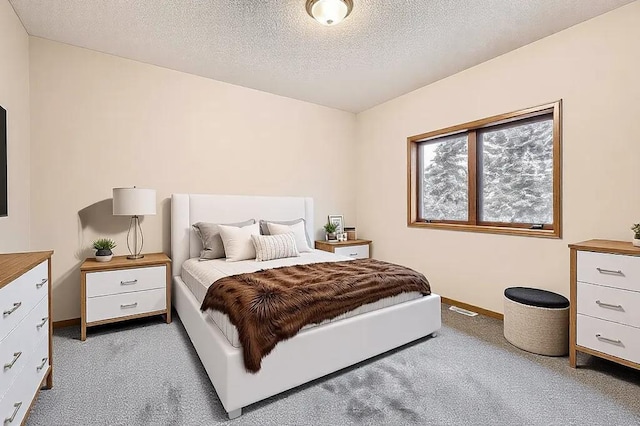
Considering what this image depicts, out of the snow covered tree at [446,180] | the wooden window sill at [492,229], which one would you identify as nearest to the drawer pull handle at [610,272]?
the wooden window sill at [492,229]

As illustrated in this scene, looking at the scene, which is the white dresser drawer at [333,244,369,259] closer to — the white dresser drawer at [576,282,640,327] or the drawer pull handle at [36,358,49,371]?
the white dresser drawer at [576,282,640,327]

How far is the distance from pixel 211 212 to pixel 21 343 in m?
2.14

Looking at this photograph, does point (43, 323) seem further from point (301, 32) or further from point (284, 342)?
point (301, 32)

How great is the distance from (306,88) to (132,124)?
1.99 m

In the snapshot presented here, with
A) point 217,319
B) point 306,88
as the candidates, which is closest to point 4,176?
point 217,319

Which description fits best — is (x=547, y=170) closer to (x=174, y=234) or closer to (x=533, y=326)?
(x=533, y=326)

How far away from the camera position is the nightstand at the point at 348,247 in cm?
418

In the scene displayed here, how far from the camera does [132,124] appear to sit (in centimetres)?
315

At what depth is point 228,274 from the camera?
8.13 ft

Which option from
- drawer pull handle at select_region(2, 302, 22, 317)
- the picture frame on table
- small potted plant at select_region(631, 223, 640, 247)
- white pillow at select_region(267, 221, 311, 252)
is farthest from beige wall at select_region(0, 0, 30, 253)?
small potted plant at select_region(631, 223, 640, 247)

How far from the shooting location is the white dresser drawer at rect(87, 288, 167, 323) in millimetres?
2607

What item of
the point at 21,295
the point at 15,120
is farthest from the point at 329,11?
the point at 15,120

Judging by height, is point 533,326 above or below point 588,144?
below

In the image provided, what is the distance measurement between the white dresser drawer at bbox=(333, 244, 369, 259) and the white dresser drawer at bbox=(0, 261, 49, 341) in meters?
3.00
